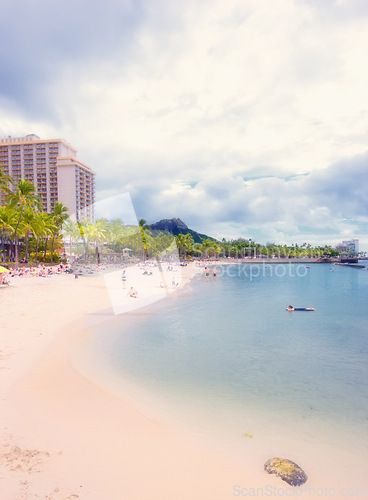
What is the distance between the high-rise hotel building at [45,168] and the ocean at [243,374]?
114 m

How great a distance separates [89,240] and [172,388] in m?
76.2

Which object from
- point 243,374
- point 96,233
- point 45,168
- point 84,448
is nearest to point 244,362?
point 243,374

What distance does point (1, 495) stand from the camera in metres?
5.06

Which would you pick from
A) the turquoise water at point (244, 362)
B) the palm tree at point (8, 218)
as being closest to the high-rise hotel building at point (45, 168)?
the palm tree at point (8, 218)

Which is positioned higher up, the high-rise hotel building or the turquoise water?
the high-rise hotel building

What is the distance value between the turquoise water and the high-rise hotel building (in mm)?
111401

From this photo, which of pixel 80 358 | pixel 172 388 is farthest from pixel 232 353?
pixel 80 358

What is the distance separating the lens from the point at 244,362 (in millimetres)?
13984

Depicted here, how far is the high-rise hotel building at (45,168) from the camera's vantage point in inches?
4801

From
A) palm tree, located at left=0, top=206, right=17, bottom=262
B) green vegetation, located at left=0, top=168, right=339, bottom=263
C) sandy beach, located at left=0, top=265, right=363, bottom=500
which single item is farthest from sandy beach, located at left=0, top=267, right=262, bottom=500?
palm tree, located at left=0, top=206, right=17, bottom=262

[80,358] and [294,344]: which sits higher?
[80,358]

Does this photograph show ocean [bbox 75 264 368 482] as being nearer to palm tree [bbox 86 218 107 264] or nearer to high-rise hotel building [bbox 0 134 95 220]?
palm tree [bbox 86 218 107 264]

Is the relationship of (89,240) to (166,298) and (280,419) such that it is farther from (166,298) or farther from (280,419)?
(280,419)

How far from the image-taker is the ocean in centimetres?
830
